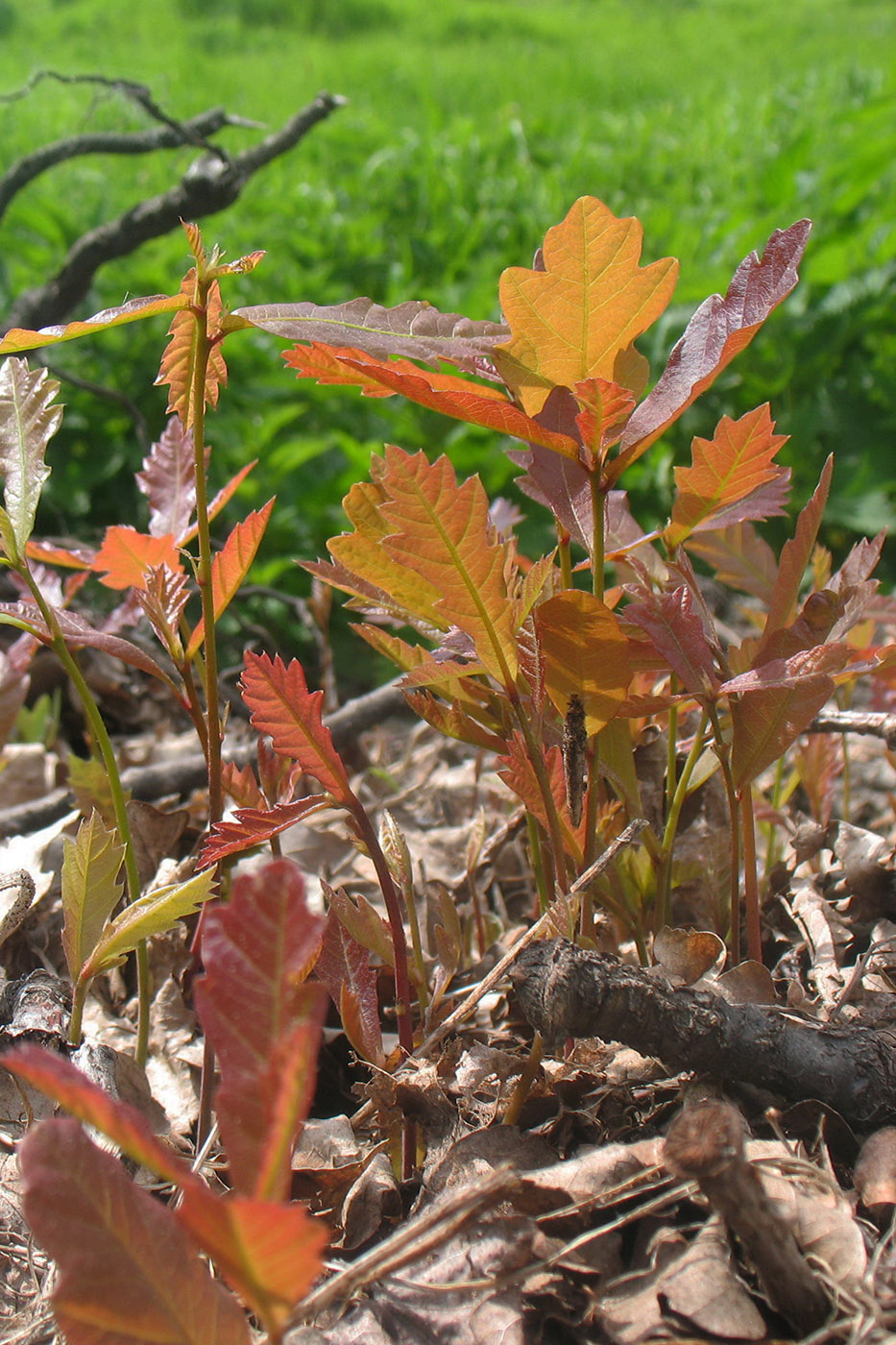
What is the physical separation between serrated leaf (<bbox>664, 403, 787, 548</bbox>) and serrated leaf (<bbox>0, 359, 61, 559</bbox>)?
0.50 m

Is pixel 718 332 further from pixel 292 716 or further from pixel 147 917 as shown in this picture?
pixel 147 917

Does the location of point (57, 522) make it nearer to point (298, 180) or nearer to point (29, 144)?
point (298, 180)

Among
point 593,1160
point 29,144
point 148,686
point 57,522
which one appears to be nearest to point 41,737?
point 148,686

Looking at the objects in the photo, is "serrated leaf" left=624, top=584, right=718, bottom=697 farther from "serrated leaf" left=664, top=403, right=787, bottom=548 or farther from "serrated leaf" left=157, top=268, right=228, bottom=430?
"serrated leaf" left=157, top=268, right=228, bottom=430

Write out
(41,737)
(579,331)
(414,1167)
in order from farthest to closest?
(41,737), (414,1167), (579,331)

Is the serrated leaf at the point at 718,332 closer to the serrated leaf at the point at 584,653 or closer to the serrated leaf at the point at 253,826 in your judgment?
the serrated leaf at the point at 584,653

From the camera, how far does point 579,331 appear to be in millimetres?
744

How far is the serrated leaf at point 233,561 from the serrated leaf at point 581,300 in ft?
0.78

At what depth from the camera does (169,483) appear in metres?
1.05

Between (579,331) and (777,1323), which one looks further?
(579,331)

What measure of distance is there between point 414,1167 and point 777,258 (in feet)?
2.45

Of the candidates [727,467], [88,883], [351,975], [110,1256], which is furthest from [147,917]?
[727,467]

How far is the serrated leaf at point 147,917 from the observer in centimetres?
77

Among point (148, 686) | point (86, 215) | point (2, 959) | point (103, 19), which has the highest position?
point (103, 19)
